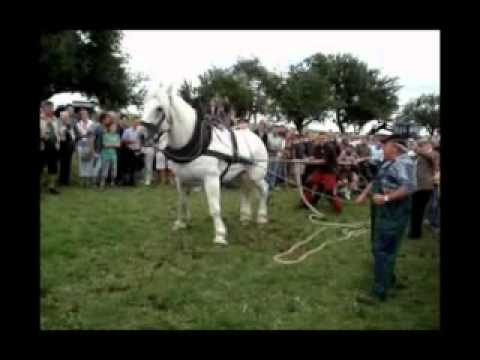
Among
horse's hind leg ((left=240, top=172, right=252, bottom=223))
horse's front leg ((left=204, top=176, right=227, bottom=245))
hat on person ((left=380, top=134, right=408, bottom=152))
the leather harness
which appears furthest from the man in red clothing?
hat on person ((left=380, top=134, right=408, bottom=152))

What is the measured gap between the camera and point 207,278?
6.55 m

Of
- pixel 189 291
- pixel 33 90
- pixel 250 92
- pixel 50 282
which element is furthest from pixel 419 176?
pixel 250 92

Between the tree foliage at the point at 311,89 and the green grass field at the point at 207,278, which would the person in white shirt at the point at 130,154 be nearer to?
the green grass field at the point at 207,278

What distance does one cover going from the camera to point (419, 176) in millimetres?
9367

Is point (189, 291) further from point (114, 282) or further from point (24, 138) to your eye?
point (24, 138)

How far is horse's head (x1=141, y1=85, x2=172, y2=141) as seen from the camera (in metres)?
7.79

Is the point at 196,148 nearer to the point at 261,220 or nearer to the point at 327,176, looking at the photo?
the point at 261,220

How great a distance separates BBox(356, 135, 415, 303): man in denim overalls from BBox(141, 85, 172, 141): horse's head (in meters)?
3.46

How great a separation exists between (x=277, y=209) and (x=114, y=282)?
267 inches

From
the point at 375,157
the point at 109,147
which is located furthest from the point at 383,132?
the point at 375,157

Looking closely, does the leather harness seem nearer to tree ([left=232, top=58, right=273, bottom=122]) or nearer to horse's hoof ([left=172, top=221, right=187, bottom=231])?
horse's hoof ([left=172, top=221, right=187, bottom=231])

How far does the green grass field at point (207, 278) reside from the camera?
528 centimetres

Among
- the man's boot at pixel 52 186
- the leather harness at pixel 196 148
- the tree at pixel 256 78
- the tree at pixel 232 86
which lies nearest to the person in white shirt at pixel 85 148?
the man's boot at pixel 52 186

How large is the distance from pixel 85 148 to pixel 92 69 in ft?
71.4
